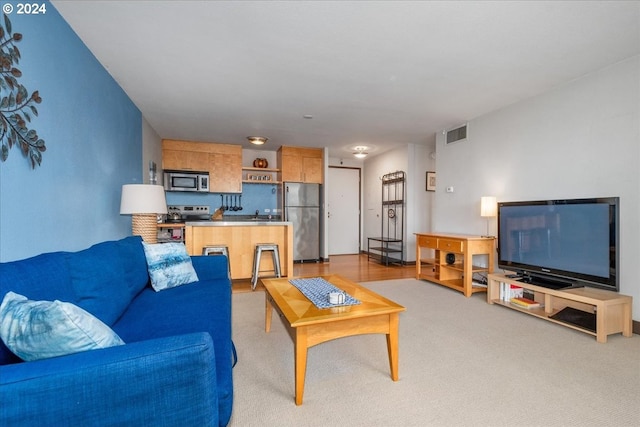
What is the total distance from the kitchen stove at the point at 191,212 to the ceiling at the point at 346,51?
2.06m

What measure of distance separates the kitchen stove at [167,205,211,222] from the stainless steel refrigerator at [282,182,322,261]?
154 cm

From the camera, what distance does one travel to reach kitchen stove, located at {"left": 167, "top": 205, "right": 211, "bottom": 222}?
5.48 m

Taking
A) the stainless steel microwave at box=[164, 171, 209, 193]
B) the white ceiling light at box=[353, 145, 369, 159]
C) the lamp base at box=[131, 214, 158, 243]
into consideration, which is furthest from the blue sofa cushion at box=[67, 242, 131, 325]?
the white ceiling light at box=[353, 145, 369, 159]

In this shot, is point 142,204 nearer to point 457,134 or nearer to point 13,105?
point 13,105

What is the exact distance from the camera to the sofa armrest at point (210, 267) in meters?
2.57

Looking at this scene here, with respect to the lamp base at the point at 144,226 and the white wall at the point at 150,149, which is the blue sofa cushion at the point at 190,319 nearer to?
the lamp base at the point at 144,226

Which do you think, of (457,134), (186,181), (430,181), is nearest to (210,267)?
(186,181)

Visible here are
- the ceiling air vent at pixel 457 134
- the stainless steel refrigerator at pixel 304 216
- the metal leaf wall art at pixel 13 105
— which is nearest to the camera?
the metal leaf wall art at pixel 13 105

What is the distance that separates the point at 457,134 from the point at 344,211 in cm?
336

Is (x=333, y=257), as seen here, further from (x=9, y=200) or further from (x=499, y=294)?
(x=9, y=200)

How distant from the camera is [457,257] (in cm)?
439

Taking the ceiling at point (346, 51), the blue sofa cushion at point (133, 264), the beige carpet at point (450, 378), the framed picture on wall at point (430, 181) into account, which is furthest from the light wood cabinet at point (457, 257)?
the blue sofa cushion at point (133, 264)

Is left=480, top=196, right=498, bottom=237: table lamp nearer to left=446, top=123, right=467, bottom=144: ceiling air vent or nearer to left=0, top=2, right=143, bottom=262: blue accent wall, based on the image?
left=446, top=123, right=467, bottom=144: ceiling air vent

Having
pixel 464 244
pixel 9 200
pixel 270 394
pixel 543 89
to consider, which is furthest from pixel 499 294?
pixel 9 200
